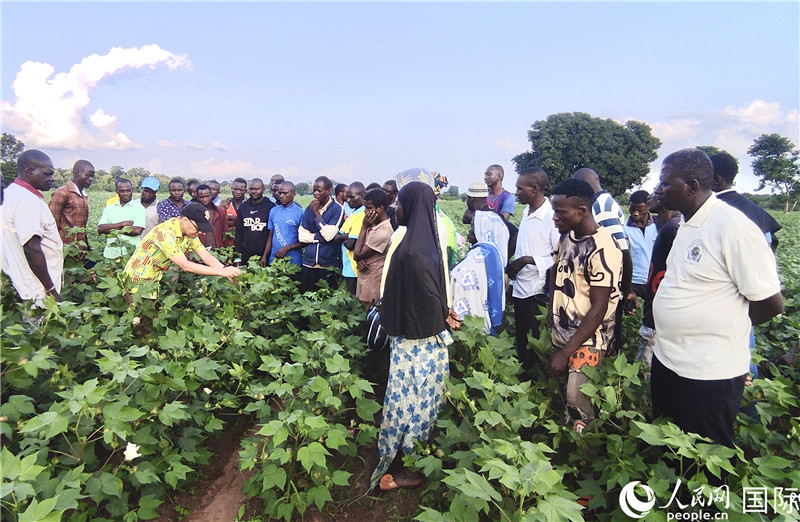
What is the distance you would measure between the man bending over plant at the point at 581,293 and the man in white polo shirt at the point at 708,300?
0.31m

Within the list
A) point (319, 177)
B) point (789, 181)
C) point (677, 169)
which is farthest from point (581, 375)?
point (789, 181)

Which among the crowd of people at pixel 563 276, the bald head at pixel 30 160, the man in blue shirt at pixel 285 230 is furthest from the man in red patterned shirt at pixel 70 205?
the man in blue shirt at pixel 285 230

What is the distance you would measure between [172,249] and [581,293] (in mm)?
3107

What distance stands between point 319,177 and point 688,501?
4869 millimetres

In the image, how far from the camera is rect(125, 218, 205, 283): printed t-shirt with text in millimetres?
3608

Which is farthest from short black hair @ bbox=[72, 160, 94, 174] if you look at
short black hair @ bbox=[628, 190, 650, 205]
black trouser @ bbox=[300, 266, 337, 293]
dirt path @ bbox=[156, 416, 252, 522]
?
short black hair @ bbox=[628, 190, 650, 205]

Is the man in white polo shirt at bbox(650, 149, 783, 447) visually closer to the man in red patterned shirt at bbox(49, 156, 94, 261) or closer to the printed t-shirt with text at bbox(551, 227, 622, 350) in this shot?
the printed t-shirt with text at bbox(551, 227, 622, 350)

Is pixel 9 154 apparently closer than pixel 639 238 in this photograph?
No

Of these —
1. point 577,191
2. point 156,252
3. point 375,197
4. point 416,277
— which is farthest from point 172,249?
point 577,191

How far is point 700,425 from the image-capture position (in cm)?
212

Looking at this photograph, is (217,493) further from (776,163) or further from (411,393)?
(776,163)

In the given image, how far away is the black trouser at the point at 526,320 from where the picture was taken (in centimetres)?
385

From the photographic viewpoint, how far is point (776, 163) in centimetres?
4066

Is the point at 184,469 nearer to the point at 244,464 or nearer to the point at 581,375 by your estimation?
the point at 244,464
